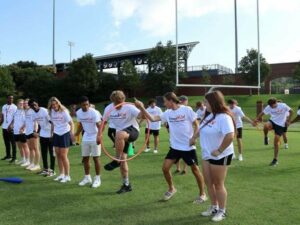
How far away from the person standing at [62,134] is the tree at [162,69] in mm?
45555

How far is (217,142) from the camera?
648 centimetres

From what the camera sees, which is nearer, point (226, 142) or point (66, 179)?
point (226, 142)

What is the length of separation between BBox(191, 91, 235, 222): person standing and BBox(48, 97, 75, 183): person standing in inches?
171

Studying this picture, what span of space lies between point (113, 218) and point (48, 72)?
69745 mm

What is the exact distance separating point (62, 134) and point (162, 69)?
48026 mm

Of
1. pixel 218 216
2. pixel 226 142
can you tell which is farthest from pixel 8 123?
pixel 226 142

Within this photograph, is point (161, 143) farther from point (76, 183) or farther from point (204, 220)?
point (204, 220)

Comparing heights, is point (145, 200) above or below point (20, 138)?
below

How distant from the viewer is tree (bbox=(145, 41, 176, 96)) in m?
55.8

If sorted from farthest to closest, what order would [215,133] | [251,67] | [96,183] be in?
[251,67] < [96,183] < [215,133]

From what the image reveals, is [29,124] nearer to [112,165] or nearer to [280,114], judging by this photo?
[112,165]

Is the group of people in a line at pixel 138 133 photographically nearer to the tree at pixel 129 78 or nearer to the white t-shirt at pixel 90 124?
the white t-shirt at pixel 90 124

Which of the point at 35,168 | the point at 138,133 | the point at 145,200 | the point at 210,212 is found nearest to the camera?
the point at 210,212

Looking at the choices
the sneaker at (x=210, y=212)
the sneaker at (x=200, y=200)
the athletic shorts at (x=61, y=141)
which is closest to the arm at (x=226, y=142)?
the sneaker at (x=210, y=212)
